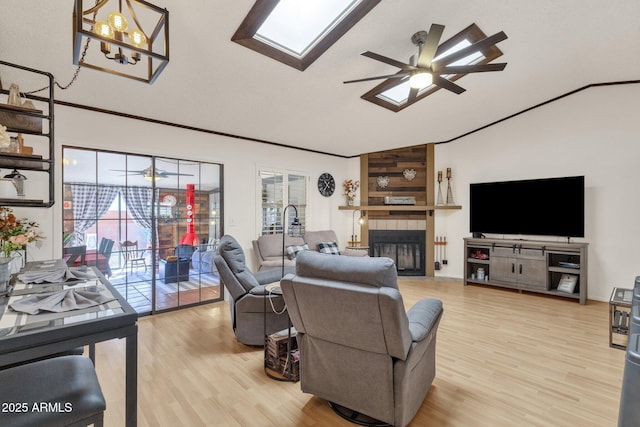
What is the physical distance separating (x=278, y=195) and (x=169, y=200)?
75.5 inches

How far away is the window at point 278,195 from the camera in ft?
17.6

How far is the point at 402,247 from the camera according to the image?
637cm

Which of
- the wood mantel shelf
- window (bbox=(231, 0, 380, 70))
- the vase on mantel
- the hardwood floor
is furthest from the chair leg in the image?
the wood mantel shelf

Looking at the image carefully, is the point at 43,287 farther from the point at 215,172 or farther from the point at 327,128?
the point at 327,128

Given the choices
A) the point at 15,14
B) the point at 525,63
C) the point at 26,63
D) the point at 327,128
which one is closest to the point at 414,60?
the point at 525,63

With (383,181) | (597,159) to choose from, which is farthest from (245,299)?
(597,159)

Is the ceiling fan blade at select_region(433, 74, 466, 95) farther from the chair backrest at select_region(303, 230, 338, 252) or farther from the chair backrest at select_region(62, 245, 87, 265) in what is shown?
the chair backrest at select_region(62, 245, 87, 265)

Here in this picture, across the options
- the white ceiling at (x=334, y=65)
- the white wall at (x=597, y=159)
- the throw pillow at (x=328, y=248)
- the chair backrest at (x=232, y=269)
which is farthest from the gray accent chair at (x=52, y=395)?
the white wall at (x=597, y=159)

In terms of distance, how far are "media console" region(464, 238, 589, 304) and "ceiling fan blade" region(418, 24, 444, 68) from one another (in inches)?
144

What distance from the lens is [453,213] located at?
238 inches

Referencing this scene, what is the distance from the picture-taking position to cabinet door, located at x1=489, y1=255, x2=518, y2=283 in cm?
503

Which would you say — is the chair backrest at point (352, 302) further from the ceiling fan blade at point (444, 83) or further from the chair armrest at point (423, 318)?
the ceiling fan blade at point (444, 83)

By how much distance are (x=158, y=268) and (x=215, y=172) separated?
161 centimetres

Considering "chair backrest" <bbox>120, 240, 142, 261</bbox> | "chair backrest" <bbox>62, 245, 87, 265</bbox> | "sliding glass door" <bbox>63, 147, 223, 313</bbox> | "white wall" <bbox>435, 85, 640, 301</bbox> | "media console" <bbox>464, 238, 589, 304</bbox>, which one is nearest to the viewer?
"chair backrest" <bbox>62, 245, 87, 265</bbox>
